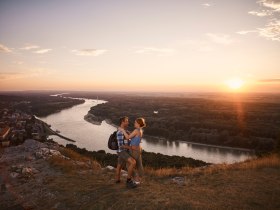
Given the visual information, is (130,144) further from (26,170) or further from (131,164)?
(26,170)

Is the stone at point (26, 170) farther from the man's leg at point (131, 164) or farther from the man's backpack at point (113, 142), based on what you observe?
the man's leg at point (131, 164)

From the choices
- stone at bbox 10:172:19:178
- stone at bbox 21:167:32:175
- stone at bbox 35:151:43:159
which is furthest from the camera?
stone at bbox 35:151:43:159

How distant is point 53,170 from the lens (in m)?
10.6

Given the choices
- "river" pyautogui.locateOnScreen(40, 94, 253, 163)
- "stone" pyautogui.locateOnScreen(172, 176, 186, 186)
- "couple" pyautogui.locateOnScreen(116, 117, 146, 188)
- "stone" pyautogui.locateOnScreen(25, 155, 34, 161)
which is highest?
"couple" pyautogui.locateOnScreen(116, 117, 146, 188)

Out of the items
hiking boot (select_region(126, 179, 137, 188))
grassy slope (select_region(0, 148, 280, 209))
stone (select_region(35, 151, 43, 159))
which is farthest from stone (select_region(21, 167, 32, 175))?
hiking boot (select_region(126, 179, 137, 188))

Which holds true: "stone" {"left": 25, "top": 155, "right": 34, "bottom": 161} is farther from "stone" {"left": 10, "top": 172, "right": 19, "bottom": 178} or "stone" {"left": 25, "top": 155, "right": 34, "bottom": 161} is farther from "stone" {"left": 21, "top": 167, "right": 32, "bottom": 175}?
"stone" {"left": 10, "top": 172, "right": 19, "bottom": 178}

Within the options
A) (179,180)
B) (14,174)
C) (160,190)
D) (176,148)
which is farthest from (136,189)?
Result: (176,148)

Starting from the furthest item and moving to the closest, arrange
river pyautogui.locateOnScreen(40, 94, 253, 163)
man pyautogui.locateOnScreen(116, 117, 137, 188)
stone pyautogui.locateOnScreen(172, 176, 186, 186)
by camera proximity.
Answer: river pyautogui.locateOnScreen(40, 94, 253, 163)
stone pyautogui.locateOnScreen(172, 176, 186, 186)
man pyautogui.locateOnScreen(116, 117, 137, 188)

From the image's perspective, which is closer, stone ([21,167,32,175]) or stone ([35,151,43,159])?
stone ([21,167,32,175])

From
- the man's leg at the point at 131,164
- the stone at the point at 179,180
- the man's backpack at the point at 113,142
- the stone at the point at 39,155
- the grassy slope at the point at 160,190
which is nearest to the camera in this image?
the grassy slope at the point at 160,190

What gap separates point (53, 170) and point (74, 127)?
2468 inches

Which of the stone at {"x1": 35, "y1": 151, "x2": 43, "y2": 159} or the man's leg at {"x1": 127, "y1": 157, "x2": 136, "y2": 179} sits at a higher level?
the man's leg at {"x1": 127, "y1": 157, "x2": 136, "y2": 179}

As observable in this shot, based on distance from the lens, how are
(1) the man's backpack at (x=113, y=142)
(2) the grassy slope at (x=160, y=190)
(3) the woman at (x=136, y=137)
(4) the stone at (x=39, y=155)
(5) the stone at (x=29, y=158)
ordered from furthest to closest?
(4) the stone at (x=39, y=155), (5) the stone at (x=29, y=158), (1) the man's backpack at (x=113, y=142), (3) the woman at (x=136, y=137), (2) the grassy slope at (x=160, y=190)

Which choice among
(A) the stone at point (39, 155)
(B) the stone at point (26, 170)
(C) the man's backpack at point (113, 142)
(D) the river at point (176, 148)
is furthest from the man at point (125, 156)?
(D) the river at point (176, 148)
